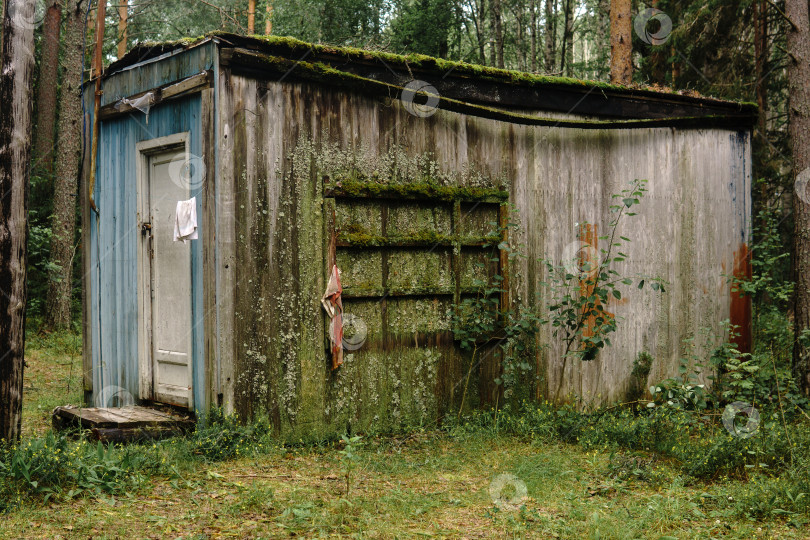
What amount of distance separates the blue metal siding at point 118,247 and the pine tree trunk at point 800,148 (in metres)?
7.22

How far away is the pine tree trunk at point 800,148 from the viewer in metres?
8.61

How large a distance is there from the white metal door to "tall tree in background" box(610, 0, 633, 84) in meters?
7.63

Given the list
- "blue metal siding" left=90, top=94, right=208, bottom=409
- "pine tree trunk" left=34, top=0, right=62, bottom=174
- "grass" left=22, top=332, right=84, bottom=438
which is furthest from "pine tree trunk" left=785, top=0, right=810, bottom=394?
"pine tree trunk" left=34, top=0, right=62, bottom=174

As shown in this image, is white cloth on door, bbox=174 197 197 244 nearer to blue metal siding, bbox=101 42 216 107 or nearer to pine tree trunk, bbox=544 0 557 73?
blue metal siding, bbox=101 42 216 107

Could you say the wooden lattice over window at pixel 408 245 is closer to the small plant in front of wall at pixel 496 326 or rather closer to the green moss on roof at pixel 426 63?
the small plant in front of wall at pixel 496 326

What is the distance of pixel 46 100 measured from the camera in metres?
16.2

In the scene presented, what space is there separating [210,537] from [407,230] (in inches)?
149

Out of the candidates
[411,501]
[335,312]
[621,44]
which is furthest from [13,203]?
[621,44]

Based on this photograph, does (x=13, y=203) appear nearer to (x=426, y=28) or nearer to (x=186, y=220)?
(x=186, y=220)

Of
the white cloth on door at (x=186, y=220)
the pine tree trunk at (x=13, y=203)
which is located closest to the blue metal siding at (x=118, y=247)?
the white cloth on door at (x=186, y=220)

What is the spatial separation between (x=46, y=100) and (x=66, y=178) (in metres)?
3.56

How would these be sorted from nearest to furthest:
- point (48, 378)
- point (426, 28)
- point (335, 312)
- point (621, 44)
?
point (335, 312) → point (48, 378) → point (621, 44) → point (426, 28)

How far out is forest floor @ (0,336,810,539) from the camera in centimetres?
440

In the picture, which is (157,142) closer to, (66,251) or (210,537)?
(210,537)
